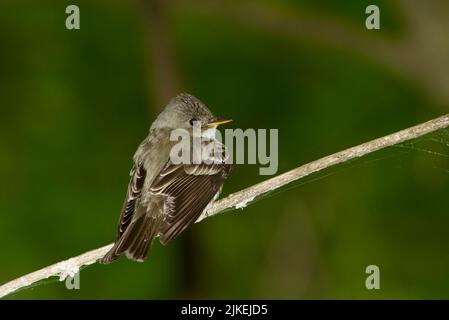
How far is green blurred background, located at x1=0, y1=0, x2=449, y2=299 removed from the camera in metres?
6.88

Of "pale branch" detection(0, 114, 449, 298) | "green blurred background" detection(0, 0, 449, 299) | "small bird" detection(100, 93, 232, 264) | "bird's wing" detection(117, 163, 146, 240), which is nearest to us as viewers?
"pale branch" detection(0, 114, 449, 298)

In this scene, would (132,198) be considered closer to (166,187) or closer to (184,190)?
(166,187)

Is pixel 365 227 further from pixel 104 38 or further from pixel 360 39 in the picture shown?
pixel 104 38

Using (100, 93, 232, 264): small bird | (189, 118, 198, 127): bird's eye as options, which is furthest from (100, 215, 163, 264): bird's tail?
(189, 118, 198, 127): bird's eye

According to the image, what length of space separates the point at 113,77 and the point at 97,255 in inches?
143

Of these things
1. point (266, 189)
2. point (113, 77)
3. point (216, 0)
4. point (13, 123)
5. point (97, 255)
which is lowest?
point (97, 255)

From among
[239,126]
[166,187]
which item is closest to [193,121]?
[166,187]

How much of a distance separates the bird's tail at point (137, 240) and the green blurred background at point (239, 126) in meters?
2.22

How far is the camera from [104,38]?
25.1 ft

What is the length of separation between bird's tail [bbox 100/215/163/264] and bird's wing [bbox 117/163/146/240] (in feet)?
0.26

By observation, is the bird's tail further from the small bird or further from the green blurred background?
the green blurred background

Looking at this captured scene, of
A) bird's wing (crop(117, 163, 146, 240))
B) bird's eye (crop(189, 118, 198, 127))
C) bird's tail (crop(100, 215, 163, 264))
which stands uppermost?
bird's eye (crop(189, 118, 198, 127))

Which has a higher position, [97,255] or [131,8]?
[131,8]

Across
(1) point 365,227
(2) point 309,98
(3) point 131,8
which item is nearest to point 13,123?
(3) point 131,8
